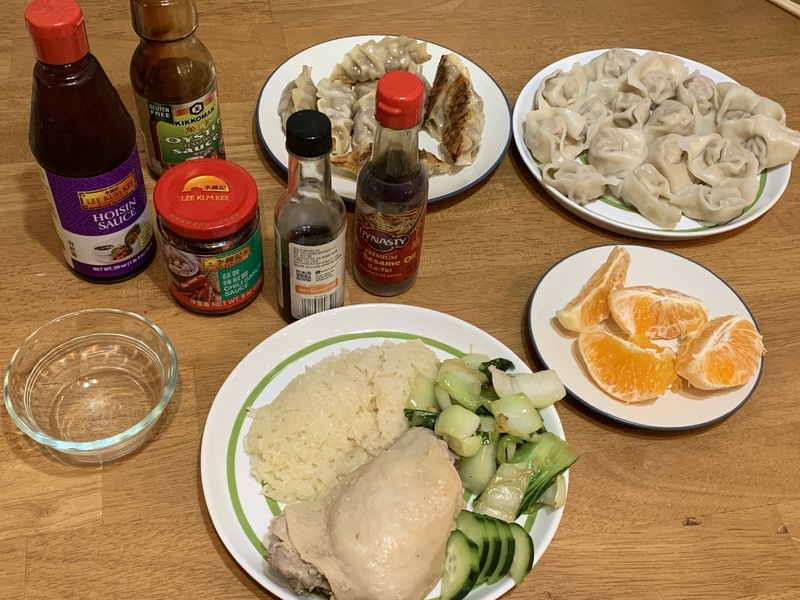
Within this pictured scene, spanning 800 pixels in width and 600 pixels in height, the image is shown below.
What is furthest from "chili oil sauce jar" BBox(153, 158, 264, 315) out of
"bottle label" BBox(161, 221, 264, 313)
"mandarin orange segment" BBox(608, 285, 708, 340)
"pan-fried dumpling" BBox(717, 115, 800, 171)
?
"pan-fried dumpling" BBox(717, 115, 800, 171)

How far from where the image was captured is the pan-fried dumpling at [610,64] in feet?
6.22

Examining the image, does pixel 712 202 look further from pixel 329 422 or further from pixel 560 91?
pixel 329 422

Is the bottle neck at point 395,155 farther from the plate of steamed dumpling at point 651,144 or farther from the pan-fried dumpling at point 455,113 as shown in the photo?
the plate of steamed dumpling at point 651,144

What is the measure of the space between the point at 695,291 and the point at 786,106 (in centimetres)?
87

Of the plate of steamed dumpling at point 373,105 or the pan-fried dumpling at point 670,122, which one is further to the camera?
the pan-fried dumpling at point 670,122

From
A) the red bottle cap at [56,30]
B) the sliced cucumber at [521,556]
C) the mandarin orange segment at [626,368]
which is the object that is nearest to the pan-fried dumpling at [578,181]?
the mandarin orange segment at [626,368]

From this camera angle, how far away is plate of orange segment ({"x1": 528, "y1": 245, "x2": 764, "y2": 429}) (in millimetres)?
1283

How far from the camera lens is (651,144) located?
174cm

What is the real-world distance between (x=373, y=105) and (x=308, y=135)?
65cm

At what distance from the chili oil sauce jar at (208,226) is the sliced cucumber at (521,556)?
25.6 inches

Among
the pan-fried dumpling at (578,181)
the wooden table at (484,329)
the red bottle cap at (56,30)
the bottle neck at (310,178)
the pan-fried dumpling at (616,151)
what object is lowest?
the wooden table at (484,329)

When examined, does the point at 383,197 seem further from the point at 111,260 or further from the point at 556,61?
the point at 556,61

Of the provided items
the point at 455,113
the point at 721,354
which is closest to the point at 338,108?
the point at 455,113

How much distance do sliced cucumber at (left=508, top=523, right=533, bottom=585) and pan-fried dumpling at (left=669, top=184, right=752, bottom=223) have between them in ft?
2.98
